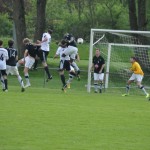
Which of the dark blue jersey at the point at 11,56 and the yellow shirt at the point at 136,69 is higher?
the dark blue jersey at the point at 11,56

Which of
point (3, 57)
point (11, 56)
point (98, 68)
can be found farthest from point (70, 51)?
point (3, 57)

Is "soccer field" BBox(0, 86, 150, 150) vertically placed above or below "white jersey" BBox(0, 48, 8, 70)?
below

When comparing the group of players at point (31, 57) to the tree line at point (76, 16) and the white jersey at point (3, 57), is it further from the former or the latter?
the tree line at point (76, 16)

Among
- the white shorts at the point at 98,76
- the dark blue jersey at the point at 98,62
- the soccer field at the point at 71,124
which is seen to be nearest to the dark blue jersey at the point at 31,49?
the dark blue jersey at the point at 98,62

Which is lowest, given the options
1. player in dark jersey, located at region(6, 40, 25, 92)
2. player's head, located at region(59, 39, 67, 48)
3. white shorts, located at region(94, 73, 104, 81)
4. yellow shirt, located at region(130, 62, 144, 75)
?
white shorts, located at region(94, 73, 104, 81)

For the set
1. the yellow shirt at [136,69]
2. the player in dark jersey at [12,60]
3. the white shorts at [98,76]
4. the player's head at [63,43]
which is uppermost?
the player's head at [63,43]

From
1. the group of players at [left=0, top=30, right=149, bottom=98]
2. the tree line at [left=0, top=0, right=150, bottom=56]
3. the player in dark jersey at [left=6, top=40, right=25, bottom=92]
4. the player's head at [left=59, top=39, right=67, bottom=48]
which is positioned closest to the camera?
the group of players at [left=0, top=30, right=149, bottom=98]

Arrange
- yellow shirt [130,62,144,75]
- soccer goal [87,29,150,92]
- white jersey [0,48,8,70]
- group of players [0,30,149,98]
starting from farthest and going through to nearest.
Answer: soccer goal [87,29,150,92]
yellow shirt [130,62,144,75]
group of players [0,30,149,98]
white jersey [0,48,8,70]

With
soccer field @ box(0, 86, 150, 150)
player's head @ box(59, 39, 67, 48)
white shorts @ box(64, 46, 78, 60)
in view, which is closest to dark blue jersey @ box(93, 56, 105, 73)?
white shorts @ box(64, 46, 78, 60)

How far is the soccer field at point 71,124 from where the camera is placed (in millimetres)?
12297

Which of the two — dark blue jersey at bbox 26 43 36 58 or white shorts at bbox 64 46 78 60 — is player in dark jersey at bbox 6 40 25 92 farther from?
white shorts at bbox 64 46 78 60

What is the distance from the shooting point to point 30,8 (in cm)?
7456

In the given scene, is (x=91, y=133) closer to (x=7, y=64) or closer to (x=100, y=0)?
(x=7, y=64)

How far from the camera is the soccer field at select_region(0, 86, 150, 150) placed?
12.3 meters
